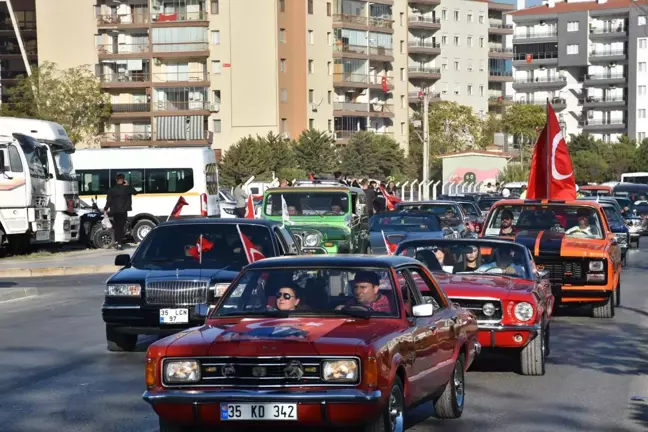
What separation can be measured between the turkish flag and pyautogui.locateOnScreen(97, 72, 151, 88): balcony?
2945 inches

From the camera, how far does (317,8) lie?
337 ft

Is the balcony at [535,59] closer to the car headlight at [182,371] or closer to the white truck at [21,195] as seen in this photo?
the white truck at [21,195]

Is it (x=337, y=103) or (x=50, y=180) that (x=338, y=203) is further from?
(x=337, y=103)

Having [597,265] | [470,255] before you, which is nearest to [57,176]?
[597,265]

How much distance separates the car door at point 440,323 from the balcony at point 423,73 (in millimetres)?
116296

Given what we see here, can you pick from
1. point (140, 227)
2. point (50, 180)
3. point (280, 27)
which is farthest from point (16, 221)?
point (280, 27)

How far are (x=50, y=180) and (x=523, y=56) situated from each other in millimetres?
127926

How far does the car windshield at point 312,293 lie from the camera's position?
30.3ft

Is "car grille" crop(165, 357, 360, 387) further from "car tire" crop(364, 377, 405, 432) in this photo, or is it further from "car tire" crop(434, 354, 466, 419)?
"car tire" crop(434, 354, 466, 419)

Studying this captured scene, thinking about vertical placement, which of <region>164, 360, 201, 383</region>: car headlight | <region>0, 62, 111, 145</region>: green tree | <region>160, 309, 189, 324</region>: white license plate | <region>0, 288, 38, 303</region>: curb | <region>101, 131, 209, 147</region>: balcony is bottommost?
<region>0, 288, 38, 303</region>: curb

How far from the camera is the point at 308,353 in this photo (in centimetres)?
812

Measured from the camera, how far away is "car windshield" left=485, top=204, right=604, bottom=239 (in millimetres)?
20078

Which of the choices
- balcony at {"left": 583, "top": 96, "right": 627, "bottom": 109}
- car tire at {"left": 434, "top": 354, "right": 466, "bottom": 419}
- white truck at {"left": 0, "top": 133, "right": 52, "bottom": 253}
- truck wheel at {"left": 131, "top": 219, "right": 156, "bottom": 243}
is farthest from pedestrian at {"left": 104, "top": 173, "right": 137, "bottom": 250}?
balcony at {"left": 583, "top": 96, "right": 627, "bottom": 109}

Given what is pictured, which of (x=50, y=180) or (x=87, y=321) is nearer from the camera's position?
(x=87, y=321)
